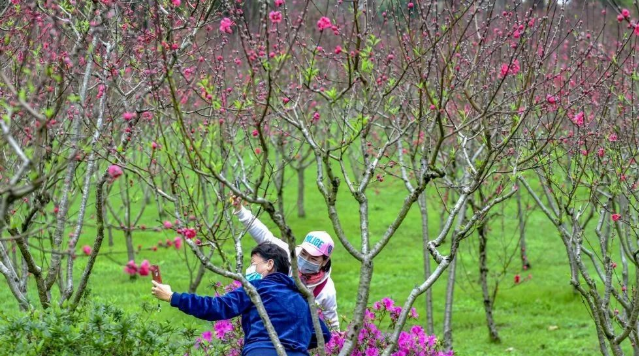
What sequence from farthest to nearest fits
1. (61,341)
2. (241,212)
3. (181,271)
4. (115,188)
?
(115,188), (181,271), (241,212), (61,341)

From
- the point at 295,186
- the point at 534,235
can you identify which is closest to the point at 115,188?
the point at 295,186

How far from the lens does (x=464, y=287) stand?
14422 millimetres

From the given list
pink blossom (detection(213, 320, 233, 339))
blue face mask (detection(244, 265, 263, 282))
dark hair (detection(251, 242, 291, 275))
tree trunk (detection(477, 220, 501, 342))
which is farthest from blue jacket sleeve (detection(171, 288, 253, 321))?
tree trunk (detection(477, 220, 501, 342))

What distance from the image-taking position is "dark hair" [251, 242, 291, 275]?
18.0 ft

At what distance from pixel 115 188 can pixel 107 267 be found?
8.46 meters

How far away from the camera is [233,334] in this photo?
6.19 m

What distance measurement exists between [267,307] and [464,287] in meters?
9.66

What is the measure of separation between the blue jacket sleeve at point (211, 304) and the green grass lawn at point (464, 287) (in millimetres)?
3948

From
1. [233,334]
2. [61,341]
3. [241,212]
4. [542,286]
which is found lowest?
[61,341]

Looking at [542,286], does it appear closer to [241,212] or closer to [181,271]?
[181,271]

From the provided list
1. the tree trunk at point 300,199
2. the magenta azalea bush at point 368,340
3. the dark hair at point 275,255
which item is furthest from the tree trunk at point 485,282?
the tree trunk at point 300,199

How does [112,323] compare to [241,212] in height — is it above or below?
below

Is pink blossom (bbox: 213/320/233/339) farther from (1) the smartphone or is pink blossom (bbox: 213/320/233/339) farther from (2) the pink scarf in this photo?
(1) the smartphone

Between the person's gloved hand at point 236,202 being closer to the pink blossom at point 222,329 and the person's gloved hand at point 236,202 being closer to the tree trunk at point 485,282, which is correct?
the pink blossom at point 222,329
